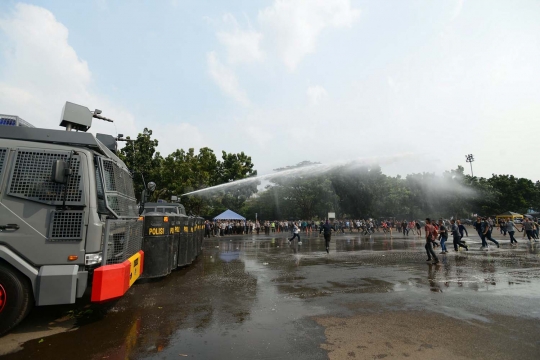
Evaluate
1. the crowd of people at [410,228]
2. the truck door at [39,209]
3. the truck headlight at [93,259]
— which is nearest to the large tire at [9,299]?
the truck door at [39,209]

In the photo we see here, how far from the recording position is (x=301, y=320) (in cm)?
509

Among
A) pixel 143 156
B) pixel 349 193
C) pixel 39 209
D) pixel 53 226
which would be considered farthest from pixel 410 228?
pixel 39 209

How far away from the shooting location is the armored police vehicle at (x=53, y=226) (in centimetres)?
421

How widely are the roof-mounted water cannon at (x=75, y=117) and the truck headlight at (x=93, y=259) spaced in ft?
8.82

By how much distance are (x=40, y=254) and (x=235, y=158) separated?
34.8m

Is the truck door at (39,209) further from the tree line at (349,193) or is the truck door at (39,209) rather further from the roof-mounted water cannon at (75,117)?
the tree line at (349,193)

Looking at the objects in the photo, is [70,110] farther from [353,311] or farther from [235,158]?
[235,158]

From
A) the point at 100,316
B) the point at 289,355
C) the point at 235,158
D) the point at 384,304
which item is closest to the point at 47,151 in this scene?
the point at 100,316

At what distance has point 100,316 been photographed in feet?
17.4

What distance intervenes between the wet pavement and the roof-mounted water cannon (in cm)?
330

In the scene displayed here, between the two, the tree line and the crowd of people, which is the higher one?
the tree line

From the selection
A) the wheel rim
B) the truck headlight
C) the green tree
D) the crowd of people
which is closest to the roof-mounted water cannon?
the truck headlight

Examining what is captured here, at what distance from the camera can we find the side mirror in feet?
14.0

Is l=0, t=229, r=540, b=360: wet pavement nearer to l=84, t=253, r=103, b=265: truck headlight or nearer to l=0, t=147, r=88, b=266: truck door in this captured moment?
l=84, t=253, r=103, b=265: truck headlight
